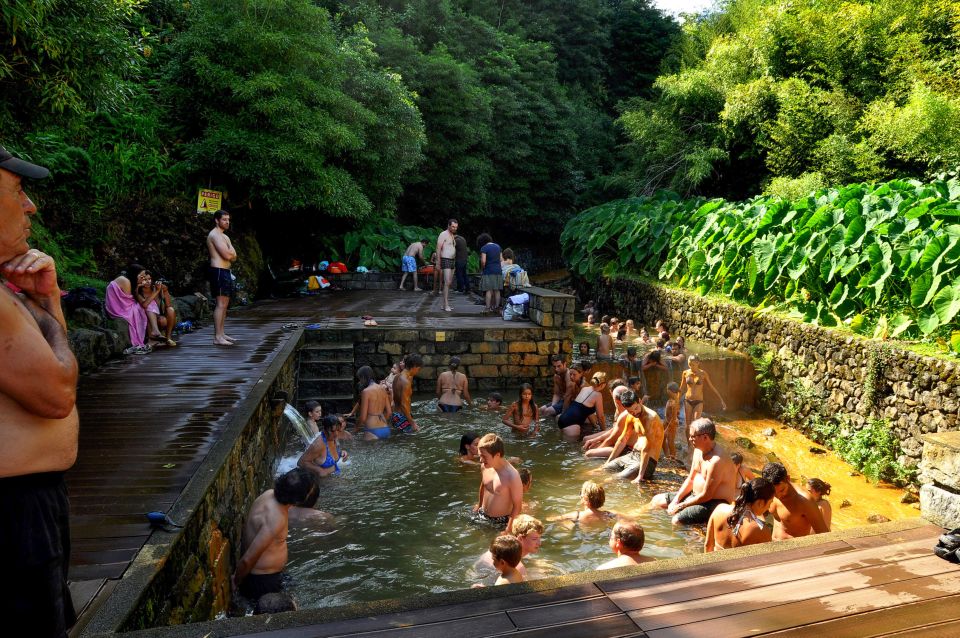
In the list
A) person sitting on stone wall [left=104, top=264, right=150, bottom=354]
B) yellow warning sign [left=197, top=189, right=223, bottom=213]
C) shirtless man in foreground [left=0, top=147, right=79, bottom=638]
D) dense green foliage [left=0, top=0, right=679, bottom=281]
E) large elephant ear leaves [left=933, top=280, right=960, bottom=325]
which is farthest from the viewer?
yellow warning sign [left=197, top=189, right=223, bottom=213]

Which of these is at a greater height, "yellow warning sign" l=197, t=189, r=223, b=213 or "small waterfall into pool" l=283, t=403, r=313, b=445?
"yellow warning sign" l=197, t=189, r=223, b=213

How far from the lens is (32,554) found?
2105 millimetres

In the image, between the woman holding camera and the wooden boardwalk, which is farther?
the woman holding camera

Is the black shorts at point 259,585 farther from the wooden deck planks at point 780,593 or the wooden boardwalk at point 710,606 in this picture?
the wooden deck planks at point 780,593

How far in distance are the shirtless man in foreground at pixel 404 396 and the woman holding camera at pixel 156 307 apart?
339cm

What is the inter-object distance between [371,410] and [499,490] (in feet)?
10.7

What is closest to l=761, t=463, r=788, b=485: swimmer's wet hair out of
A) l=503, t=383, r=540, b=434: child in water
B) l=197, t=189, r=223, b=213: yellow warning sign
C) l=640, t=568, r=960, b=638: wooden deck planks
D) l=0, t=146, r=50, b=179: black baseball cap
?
l=640, t=568, r=960, b=638: wooden deck planks

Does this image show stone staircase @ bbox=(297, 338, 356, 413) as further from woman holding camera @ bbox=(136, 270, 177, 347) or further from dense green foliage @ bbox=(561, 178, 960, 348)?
dense green foliage @ bbox=(561, 178, 960, 348)

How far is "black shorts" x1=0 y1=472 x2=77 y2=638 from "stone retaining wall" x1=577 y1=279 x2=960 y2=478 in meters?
8.85

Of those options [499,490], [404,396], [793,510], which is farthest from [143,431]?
[793,510]

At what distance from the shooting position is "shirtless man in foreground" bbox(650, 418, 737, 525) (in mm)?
6199

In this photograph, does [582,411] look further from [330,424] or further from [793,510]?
[793,510]

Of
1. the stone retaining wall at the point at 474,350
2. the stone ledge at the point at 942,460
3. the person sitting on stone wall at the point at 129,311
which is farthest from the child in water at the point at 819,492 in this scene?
the person sitting on stone wall at the point at 129,311

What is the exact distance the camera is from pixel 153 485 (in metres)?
4.43
